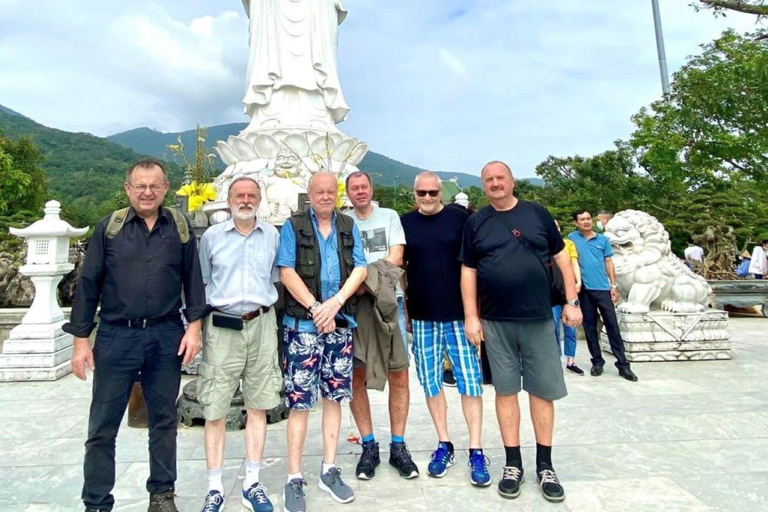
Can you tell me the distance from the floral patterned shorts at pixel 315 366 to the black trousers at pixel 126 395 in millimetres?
446

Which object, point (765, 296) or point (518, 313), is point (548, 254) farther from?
point (765, 296)

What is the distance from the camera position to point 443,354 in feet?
7.86

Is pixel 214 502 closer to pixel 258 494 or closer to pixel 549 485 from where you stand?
pixel 258 494

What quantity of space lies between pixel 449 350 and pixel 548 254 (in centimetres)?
65

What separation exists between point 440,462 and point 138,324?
1447 millimetres

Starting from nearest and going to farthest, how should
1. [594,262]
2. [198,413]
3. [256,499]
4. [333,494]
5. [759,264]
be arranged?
[256,499], [333,494], [198,413], [594,262], [759,264]

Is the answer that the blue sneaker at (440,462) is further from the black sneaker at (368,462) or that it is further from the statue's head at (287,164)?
the statue's head at (287,164)

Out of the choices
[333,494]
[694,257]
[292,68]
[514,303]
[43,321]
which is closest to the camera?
[333,494]

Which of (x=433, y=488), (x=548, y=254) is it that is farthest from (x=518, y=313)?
(x=433, y=488)

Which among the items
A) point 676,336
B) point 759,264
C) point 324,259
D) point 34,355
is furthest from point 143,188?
point 759,264

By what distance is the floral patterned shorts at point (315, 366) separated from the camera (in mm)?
2068

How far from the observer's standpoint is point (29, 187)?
20.8 metres

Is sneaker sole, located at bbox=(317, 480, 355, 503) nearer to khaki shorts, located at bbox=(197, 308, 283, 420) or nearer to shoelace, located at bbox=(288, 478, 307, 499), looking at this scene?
shoelace, located at bbox=(288, 478, 307, 499)

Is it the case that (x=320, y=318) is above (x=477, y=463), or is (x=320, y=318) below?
above
